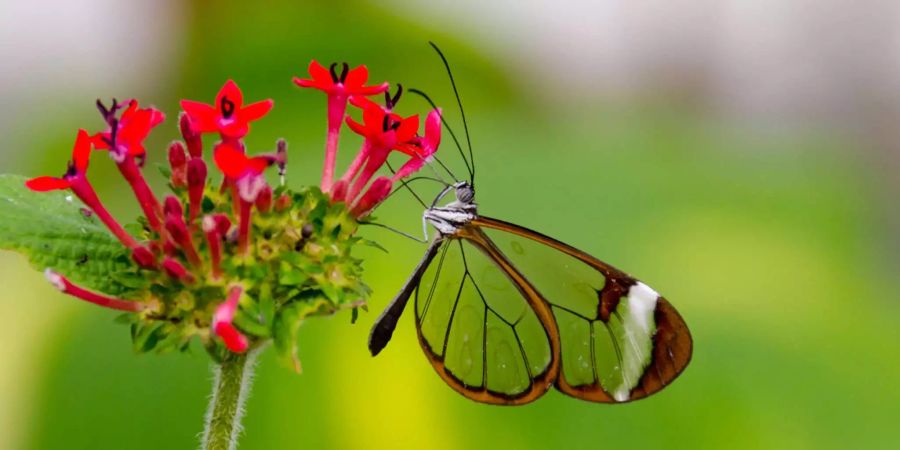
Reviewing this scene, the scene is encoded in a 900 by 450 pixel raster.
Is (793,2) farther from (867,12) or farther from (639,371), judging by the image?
(639,371)

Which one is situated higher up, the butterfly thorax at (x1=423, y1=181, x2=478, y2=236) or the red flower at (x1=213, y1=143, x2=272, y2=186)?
the butterfly thorax at (x1=423, y1=181, x2=478, y2=236)

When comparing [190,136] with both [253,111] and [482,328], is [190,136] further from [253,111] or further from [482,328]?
[482,328]

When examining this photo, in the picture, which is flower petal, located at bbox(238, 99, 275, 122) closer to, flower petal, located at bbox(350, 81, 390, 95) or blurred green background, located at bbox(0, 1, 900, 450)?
flower petal, located at bbox(350, 81, 390, 95)

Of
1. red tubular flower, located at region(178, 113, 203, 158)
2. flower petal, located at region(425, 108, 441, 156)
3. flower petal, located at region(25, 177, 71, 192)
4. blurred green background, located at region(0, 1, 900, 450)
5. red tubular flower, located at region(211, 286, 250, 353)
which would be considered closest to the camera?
red tubular flower, located at region(211, 286, 250, 353)

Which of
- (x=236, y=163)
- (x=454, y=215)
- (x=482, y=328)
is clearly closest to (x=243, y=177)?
(x=236, y=163)

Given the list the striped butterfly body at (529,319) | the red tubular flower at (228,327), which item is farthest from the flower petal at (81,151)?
the striped butterfly body at (529,319)

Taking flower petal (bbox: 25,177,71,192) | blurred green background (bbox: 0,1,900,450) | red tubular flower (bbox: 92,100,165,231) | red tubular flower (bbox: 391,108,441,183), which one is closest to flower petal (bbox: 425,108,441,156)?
red tubular flower (bbox: 391,108,441,183)

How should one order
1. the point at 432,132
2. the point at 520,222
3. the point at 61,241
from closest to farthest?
the point at 61,241 < the point at 432,132 < the point at 520,222
